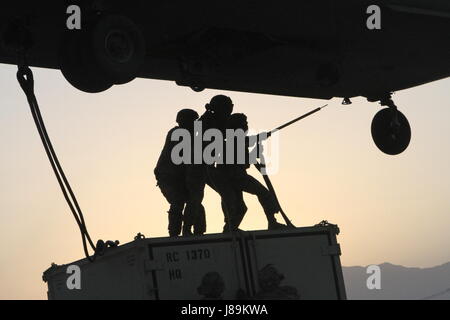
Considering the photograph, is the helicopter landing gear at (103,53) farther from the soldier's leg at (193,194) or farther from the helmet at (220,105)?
the soldier's leg at (193,194)

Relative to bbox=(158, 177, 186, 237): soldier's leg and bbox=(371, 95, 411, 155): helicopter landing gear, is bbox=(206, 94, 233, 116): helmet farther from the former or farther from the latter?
bbox=(371, 95, 411, 155): helicopter landing gear

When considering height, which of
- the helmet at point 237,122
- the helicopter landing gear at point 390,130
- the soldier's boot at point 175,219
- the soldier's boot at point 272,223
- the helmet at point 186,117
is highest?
the helicopter landing gear at point 390,130

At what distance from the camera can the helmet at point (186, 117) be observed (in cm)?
1159

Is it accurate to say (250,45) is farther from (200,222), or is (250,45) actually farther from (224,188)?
(200,222)

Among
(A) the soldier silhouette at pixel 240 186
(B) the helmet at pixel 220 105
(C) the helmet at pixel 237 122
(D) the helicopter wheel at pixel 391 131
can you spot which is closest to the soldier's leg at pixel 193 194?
(A) the soldier silhouette at pixel 240 186

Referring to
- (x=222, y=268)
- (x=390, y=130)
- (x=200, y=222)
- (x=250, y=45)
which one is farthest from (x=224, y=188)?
(x=390, y=130)

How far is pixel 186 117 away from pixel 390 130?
5931 mm

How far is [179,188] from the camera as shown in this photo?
11547 mm

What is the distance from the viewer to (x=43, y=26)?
11477 millimetres

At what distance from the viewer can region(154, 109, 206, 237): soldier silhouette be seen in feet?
37.0

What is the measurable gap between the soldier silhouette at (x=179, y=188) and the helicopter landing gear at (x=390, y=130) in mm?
5824

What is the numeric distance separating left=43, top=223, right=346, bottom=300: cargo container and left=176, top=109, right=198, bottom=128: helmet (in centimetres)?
254

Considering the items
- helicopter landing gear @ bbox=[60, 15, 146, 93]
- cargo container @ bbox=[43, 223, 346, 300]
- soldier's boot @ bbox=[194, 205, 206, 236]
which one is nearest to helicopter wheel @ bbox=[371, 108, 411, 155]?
soldier's boot @ bbox=[194, 205, 206, 236]
